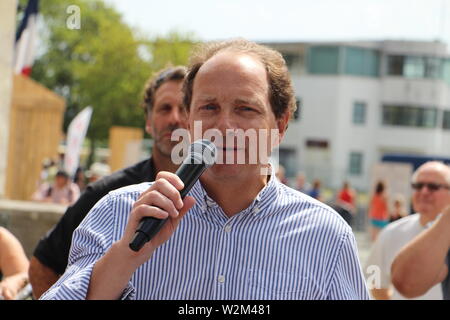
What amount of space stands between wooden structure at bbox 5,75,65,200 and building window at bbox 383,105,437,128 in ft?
113

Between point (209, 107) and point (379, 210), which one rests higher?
point (209, 107)

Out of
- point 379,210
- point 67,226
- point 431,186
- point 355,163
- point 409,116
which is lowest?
point 355,163

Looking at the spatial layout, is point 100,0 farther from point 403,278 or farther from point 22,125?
point 403,278

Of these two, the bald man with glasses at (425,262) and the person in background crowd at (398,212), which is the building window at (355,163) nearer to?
the person in background crowd at (398,212)

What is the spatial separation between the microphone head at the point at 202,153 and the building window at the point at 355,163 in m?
44.5

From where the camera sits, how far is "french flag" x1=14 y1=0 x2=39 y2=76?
10109mm

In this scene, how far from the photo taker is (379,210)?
17.0 meters

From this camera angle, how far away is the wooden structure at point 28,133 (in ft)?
48.1

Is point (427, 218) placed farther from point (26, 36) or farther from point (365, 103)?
point (365, 103)

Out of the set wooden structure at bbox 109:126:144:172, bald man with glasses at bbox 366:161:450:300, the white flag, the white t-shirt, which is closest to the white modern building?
wooden structure at bbox 109:126:144:172

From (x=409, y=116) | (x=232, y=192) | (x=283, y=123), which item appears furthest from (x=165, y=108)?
(x=409, y=116)

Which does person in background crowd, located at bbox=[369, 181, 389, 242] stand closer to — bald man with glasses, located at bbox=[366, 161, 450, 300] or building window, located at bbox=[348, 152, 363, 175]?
bald man with glasses, located at bbox=[366, 161, 450, 300]

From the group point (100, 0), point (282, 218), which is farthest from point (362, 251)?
point (100, 0)

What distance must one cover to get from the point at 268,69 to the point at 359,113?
4486 centimetres
